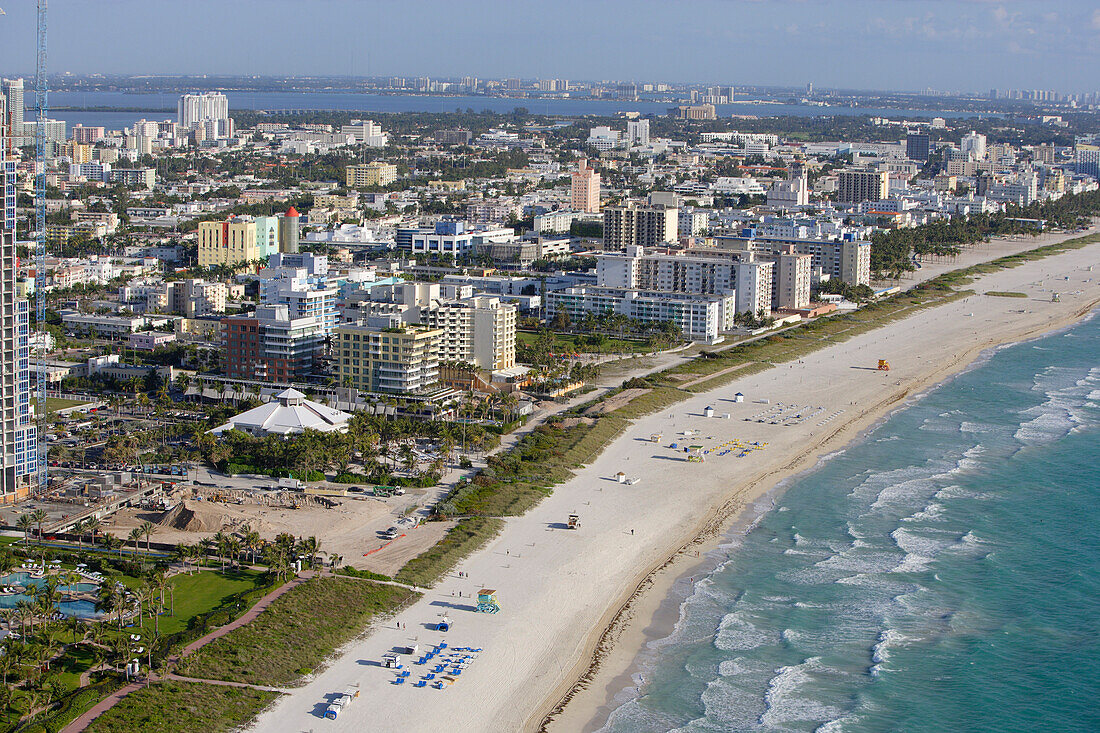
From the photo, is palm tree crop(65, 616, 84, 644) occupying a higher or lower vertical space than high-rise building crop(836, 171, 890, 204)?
lower

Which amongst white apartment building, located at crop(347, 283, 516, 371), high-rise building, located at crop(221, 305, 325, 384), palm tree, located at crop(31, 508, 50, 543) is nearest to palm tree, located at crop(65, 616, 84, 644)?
palm tree, located at crop(31, 508, 50, 543)

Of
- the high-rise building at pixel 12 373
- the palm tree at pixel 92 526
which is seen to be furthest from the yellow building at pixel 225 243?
the palm tree at pixel 92 526

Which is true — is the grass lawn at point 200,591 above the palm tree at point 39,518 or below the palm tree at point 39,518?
below

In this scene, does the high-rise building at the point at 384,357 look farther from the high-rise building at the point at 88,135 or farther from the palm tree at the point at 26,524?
the high-rise building at the point at 88,135

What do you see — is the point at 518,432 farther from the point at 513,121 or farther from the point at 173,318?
the point at 513,121

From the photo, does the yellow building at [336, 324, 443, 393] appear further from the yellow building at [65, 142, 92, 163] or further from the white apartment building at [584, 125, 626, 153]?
the white apartment building at [584, 125, 626, 153]

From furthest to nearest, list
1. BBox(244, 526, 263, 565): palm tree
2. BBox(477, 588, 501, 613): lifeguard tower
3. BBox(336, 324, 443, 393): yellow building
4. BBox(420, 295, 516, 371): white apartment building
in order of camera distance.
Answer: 1. BBox(420, 295, 516, 371): white apartment building
2. BBox(336, 324, 443, 393): yellow building
3. BBox(244, 526, 263, 565): palm tree
4. BBox(477, 588, 501, 613): lifeguard tower
